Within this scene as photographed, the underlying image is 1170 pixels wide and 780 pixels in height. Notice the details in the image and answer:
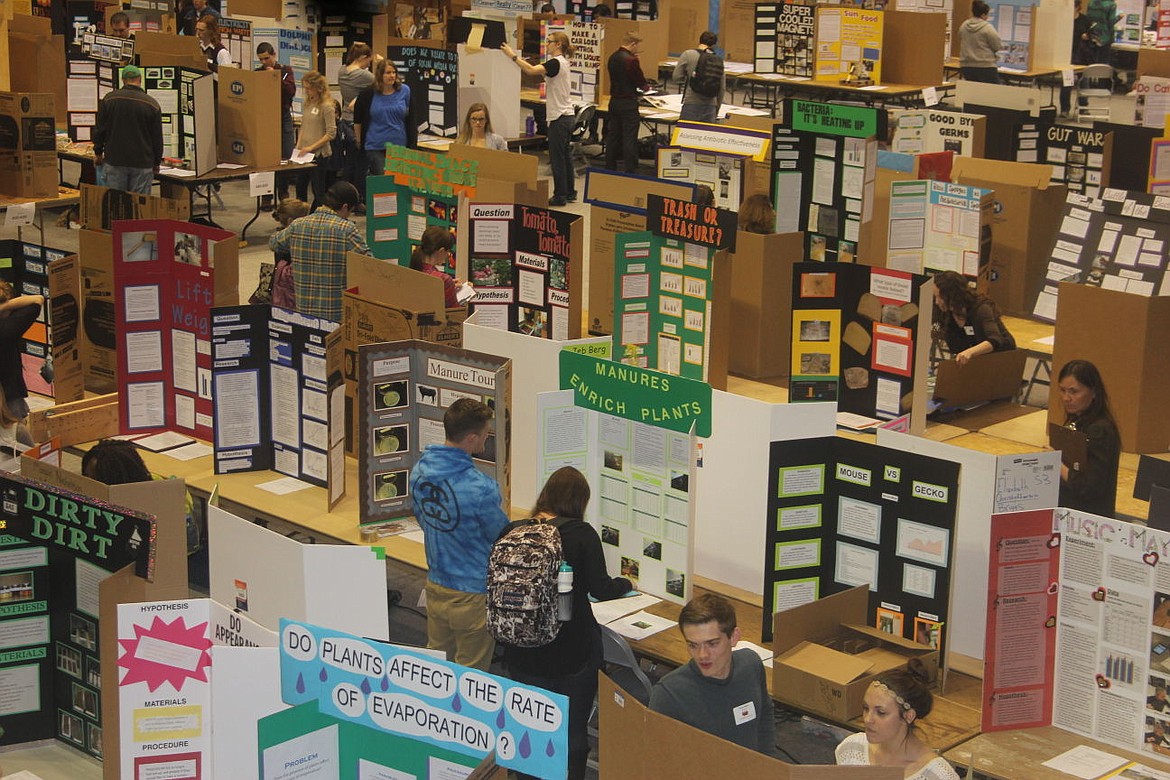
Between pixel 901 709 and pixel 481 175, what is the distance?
5605mm

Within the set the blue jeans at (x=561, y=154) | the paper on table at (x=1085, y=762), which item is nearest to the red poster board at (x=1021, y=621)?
the paper on table at (x=1085, y=762)

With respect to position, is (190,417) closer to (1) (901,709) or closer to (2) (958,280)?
(2) (958,280)

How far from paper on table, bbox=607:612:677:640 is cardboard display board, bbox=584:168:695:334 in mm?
2626

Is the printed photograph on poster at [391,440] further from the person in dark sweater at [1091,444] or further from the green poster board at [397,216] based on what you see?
the green poster board at [397,216]

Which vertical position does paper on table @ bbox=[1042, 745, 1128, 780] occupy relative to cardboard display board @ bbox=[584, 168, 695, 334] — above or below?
below

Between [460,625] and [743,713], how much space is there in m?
1.42

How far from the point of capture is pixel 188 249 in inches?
275

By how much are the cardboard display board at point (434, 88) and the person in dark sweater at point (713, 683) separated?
34.2 feet

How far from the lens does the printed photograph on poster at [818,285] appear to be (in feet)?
22.1

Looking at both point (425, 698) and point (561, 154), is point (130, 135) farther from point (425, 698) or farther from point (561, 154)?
point (425, 698)

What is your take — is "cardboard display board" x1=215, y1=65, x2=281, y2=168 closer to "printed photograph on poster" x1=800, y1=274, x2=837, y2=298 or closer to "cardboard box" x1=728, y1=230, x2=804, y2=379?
"cardboard box" x1=728, y1=230, x2=804, y2=379

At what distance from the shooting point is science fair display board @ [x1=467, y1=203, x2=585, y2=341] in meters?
7.89

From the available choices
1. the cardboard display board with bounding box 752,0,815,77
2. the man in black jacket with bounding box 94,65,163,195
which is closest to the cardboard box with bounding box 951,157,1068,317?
the man in black jacket with bounding box 94,65,163,195

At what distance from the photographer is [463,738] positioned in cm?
341
